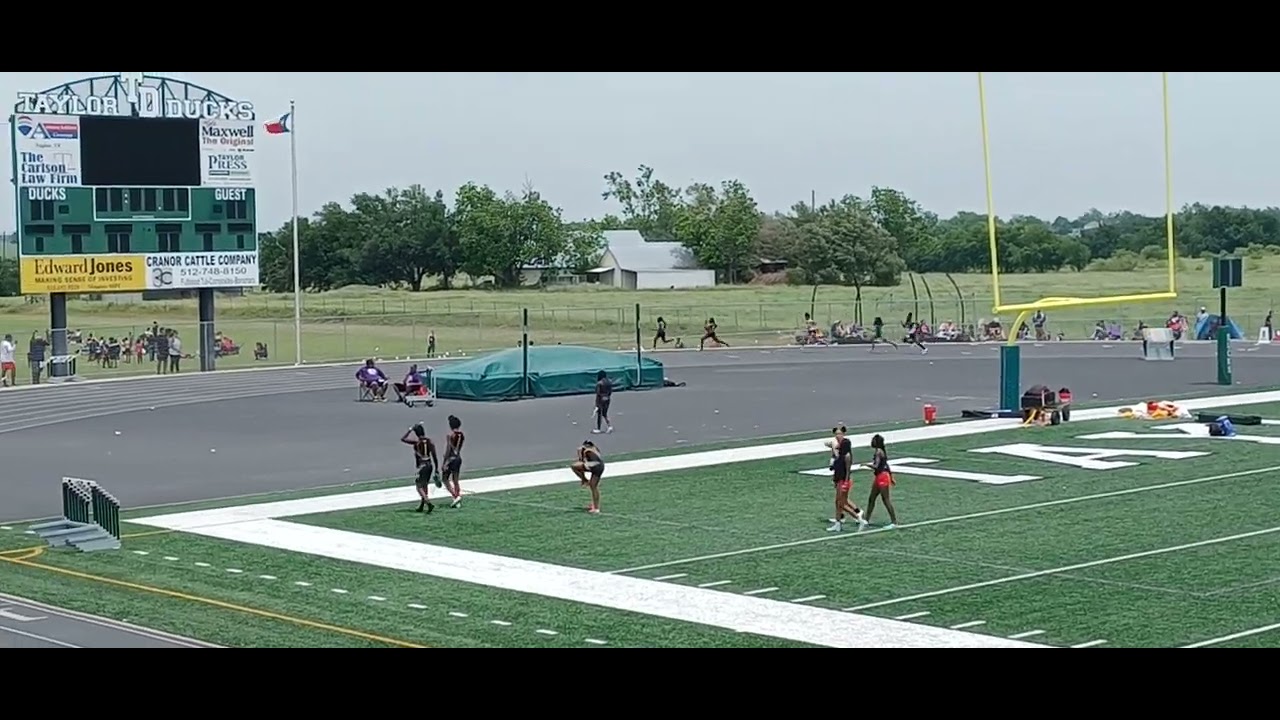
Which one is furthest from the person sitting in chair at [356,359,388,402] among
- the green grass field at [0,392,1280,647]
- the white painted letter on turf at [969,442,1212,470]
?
the white painted letter on turf at [969,442,1212,470]

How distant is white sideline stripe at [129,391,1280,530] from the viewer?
2170cm

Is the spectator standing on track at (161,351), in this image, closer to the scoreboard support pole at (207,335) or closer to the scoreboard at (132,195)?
the scoreboard support pole at (207,335)

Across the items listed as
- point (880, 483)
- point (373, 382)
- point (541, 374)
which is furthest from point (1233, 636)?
point (373, 382)

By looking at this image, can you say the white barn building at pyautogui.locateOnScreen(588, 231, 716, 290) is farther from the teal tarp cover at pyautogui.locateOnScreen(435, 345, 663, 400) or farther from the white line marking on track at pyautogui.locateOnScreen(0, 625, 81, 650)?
the white line marking on track at pyautogui.locateOnScreen(0, 625, 81, 650)

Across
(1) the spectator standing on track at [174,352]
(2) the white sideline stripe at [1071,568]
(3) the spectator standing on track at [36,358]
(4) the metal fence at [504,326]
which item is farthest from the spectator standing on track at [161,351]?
(2) the white sideline stripe at [1071,568]

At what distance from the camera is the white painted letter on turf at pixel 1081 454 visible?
25.6 meters

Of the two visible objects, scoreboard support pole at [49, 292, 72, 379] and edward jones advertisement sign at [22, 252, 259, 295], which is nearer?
edward jones advertisement sign at [22, 252, 259, 295]

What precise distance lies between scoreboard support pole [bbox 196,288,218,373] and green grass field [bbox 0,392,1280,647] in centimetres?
2848

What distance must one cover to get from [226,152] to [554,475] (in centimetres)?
2662

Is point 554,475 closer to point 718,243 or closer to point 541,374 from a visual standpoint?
point 541,374

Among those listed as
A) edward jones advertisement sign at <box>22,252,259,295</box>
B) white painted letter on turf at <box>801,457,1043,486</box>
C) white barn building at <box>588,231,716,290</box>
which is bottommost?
white painted letter on turf at <box>801,457,1043,486</box>

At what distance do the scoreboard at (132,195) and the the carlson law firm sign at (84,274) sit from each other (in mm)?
27
